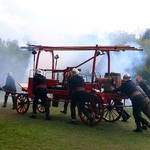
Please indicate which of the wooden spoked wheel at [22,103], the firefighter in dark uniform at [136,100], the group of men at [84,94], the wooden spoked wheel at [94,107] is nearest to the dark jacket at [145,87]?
the group of men at [84,94]

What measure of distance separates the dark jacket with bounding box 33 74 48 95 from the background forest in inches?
413

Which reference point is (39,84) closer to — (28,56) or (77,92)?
(77,92)

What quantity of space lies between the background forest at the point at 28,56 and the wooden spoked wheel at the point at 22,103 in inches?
402

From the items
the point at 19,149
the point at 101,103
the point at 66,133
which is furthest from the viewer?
the point at 101,103

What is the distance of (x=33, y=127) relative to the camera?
845cm

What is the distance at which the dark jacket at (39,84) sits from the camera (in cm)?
1005

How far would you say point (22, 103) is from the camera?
36.6 ft

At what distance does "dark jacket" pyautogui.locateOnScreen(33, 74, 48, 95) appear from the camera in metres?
10.1

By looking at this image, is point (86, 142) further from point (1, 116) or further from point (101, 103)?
point (1, 116)

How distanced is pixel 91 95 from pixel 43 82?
1811mm

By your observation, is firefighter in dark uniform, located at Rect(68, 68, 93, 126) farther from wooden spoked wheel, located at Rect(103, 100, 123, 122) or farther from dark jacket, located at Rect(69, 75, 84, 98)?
wooden spoked wheel, located at Rect(103, 100, 123, 122)

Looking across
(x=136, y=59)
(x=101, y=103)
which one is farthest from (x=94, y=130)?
(x=136, y=59)

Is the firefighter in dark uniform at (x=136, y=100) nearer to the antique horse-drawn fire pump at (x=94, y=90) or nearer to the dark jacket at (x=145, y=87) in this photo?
the antique horse-drawn fire pump at (x=94, y=90)

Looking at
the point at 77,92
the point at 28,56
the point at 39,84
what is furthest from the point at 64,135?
the point at 28,56
